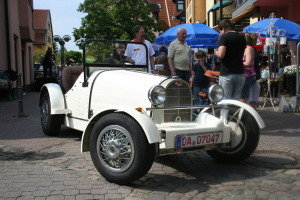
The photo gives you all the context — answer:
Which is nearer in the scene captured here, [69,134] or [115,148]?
[115,148]

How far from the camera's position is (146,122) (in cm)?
349

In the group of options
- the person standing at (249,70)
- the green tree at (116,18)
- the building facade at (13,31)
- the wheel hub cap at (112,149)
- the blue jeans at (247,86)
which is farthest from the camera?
the green tree at (116,18)

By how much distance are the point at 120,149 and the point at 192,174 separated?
0.96 metres

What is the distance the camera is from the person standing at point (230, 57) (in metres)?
5.50

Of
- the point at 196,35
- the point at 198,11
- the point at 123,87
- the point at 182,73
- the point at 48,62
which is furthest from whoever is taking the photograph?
the point at 198,11

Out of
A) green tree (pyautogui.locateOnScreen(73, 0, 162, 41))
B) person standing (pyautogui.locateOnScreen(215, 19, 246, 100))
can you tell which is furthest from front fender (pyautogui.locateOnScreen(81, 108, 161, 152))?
green tree (pyautogui.locateOnScreen(73, 0, 162, 41))

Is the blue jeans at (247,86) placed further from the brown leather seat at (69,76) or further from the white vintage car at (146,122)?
the brown leather seat at (69,76)

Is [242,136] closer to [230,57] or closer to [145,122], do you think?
[145,122]

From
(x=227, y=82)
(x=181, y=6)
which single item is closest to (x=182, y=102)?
(x=227, y=82)

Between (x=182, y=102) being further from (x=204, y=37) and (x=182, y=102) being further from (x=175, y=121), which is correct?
(x=204, y=37)

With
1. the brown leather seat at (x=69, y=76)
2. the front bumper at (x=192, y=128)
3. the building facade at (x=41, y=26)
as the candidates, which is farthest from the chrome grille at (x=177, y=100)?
the building facade at (x=41, y=26)

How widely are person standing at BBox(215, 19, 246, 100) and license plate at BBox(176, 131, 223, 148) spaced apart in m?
1.78

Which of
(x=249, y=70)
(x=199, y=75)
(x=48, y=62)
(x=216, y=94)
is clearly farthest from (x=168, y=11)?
(x=216, y=94)

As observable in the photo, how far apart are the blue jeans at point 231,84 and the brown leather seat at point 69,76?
2356 mm
